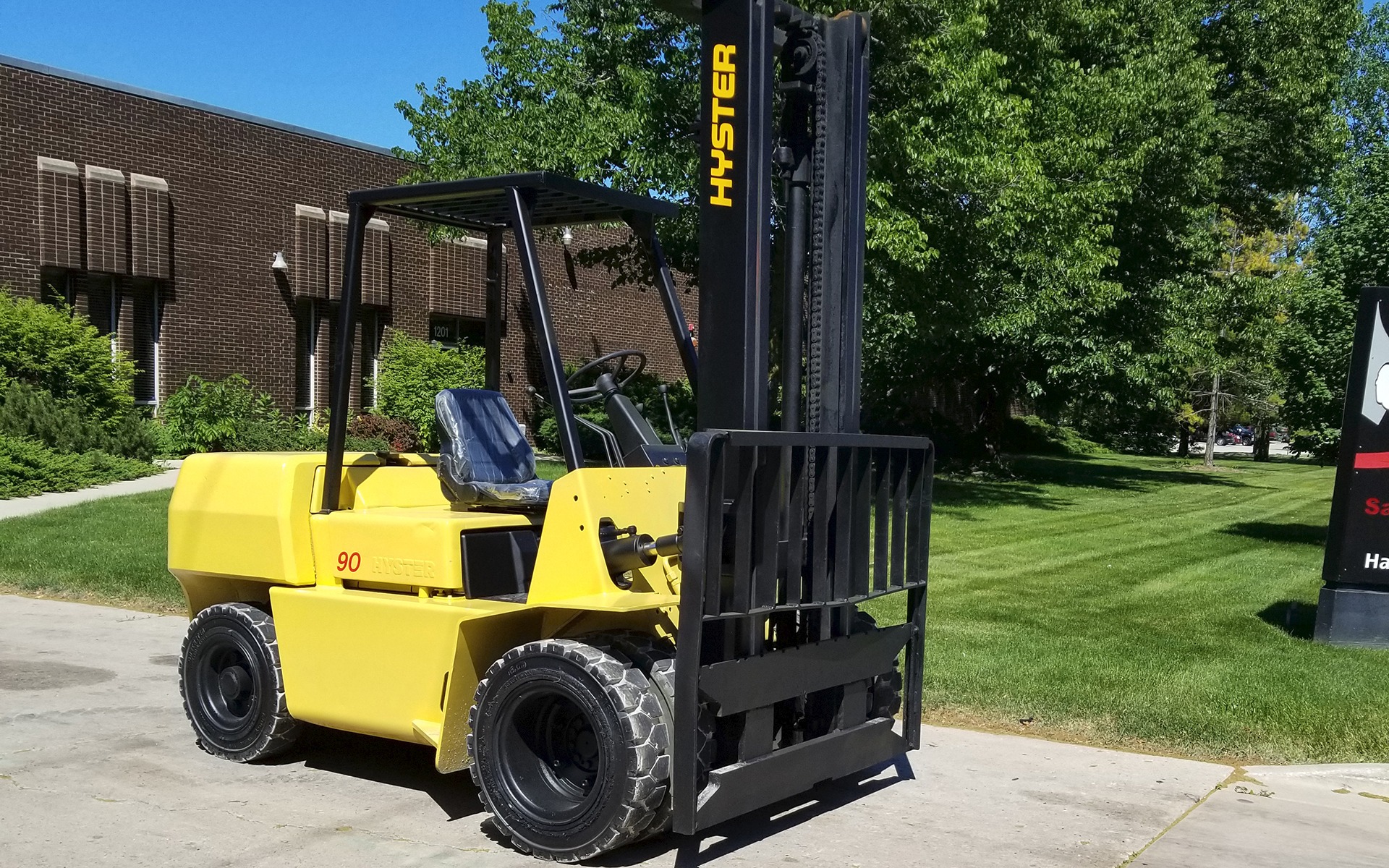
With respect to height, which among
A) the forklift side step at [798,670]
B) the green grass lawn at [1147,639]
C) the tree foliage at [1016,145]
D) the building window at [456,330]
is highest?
the tree foliage at [1016,145]

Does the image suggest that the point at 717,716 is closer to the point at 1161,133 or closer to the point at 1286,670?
the point at 1286,670

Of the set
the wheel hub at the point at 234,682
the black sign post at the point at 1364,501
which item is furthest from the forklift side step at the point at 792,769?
the black sign post at the point at 1364,501

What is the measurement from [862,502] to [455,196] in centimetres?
236

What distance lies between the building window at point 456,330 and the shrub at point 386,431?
389cm

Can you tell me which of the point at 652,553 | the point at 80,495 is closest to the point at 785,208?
the point at 652,553

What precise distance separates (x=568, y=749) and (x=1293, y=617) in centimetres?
861

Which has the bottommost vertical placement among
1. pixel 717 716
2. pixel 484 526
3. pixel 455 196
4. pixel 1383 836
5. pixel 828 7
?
pixel 1383 836

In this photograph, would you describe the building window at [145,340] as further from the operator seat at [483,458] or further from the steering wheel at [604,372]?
the steering wheel at [604,372]

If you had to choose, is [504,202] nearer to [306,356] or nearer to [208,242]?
[208,242]

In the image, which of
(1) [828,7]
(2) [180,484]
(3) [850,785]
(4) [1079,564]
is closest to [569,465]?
(3) [850,785]

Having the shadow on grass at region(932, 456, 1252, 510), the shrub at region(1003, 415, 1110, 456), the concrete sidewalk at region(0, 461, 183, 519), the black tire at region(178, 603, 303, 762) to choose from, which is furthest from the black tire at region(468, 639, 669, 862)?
the shrub at region(1003, 415, 1110, 456)

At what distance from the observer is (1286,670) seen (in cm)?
909

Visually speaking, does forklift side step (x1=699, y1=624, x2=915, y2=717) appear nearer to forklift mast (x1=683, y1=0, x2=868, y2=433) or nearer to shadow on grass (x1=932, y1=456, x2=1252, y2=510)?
forklift mast (x1=683, y1=0, x2=868, y2=433)

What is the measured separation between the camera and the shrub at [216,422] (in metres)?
21.8
